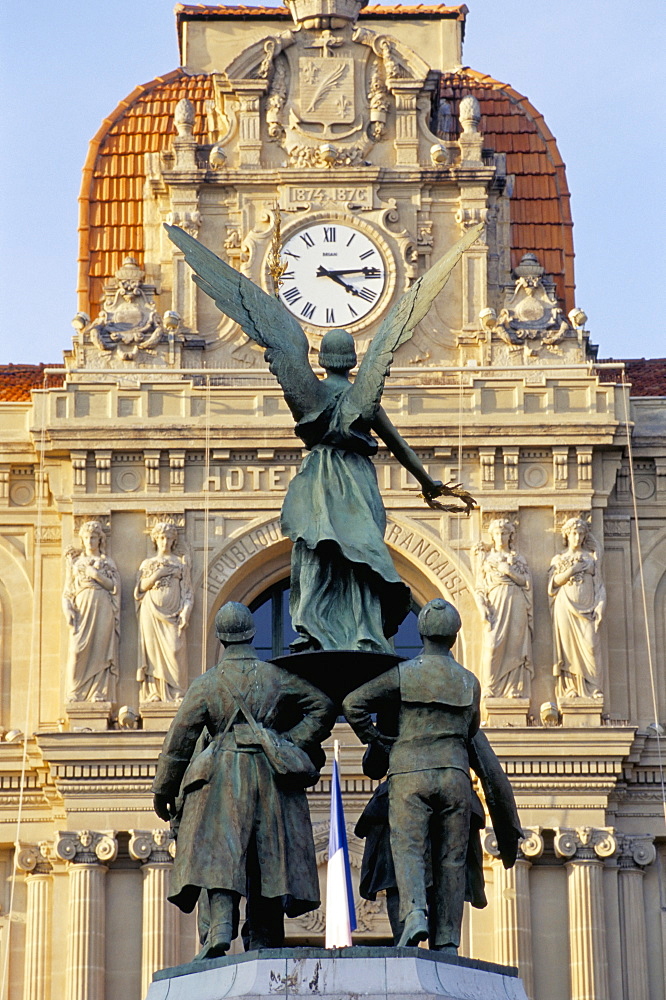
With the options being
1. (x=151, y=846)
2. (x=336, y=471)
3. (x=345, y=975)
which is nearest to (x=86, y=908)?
(x=151, y=846)

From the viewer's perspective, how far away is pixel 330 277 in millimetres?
36906

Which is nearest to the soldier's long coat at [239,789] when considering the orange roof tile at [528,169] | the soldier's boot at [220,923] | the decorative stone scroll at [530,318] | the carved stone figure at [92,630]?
the soldier's boot at [220,923]

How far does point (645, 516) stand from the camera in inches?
1438

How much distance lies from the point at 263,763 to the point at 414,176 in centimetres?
2076

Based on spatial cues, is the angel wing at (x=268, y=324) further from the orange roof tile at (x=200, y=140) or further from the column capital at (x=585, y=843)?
the orange roof tile at (x=200, y=140)

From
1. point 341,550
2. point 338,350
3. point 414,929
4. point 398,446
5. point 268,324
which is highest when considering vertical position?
point 268,324

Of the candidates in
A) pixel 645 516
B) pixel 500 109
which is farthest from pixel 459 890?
pixel 500 109

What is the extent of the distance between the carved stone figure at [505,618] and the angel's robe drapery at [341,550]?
16150 mm

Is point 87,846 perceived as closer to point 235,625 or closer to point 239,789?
point 235,625

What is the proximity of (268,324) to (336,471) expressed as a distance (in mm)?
1293

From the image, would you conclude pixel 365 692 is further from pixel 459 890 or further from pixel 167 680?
pixel 167 680

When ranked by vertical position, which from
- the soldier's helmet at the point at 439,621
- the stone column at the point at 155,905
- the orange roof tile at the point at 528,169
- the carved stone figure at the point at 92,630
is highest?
the orange roof tile at the point at 528,169

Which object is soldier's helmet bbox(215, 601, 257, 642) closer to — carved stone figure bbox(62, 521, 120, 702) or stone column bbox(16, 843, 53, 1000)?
carved stone figure bbox(62, 521, 120, 702)

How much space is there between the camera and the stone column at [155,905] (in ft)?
110
